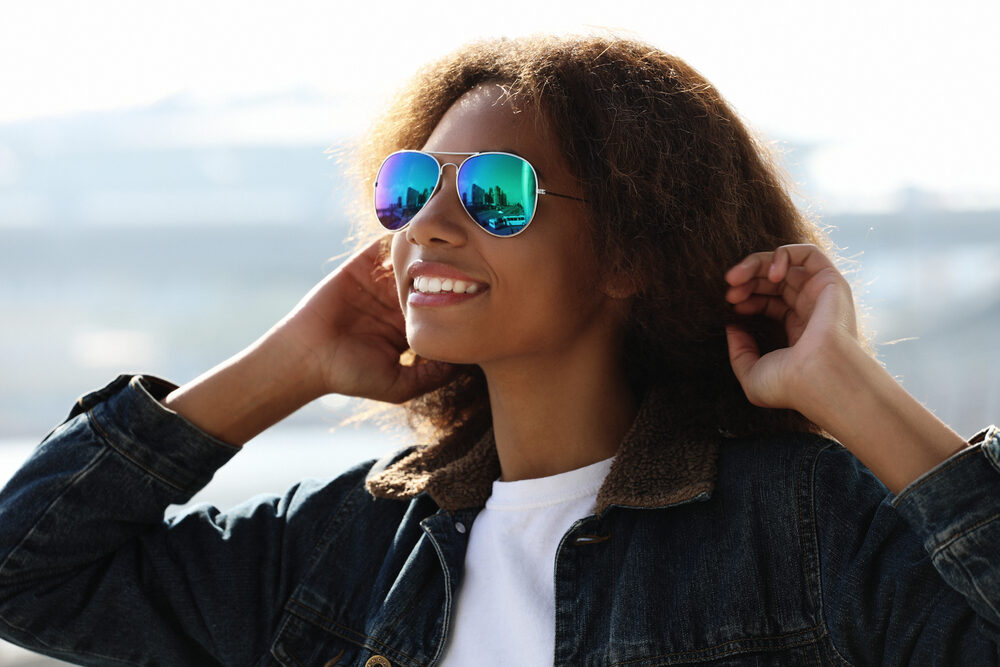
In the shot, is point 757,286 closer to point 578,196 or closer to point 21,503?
point 578,196

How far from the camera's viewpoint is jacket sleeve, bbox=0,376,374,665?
1599 mm

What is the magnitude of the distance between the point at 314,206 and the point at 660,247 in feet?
8.69

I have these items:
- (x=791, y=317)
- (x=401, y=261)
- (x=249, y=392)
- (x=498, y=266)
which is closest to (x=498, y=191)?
(x=498, y=266)

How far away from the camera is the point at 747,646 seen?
51.1 inches

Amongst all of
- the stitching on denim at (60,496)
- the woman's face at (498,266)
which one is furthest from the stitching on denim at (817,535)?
the stitching on denim at (60,496)

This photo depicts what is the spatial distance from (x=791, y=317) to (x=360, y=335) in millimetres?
825

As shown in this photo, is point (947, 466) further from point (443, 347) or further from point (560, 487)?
point (443, 347)

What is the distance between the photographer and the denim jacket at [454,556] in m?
1.20

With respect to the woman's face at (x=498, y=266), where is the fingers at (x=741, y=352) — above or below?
below

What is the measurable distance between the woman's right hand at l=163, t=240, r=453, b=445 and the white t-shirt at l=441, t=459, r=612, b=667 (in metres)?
0.35

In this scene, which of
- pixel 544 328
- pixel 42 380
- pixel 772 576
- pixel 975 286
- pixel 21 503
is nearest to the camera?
pixel 772 576

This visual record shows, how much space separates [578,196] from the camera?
4.99ft

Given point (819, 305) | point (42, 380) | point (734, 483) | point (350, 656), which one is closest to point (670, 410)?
point (734, 483)

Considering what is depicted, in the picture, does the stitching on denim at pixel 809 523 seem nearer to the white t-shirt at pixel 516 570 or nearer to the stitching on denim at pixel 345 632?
the white t-shirt at pixel 516 570
